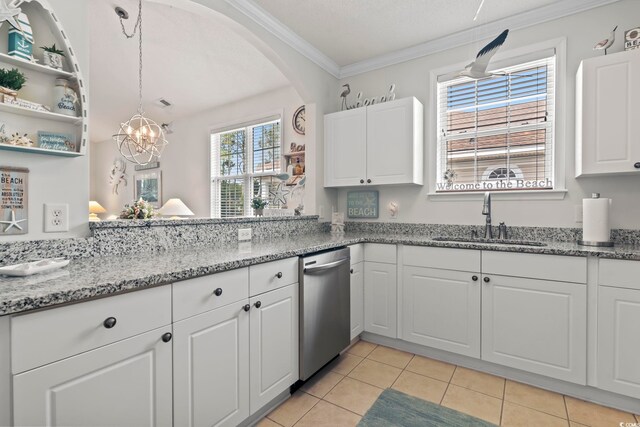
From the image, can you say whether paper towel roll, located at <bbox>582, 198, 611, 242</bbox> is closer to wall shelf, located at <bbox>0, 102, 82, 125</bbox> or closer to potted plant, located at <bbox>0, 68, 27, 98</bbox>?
wall shelf, located at <bbox>0, 102, 82, 125</bbox>

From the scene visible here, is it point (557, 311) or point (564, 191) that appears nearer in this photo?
point (557, 311)

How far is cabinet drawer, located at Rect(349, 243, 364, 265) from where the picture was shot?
239 centimetres

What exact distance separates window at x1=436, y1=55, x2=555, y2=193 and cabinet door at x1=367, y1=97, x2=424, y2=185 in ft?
0.89

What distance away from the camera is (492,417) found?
1.68m

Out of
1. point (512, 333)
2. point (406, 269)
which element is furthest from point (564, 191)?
point (406, 269)

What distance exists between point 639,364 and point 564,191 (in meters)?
1.15

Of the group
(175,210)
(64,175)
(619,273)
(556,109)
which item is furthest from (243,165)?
(619,273)

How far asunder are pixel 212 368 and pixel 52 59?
150cm

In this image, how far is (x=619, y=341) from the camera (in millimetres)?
1697

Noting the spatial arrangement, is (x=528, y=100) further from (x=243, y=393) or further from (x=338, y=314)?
(x=243, y=393)

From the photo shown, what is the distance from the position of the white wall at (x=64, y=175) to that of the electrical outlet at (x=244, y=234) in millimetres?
922

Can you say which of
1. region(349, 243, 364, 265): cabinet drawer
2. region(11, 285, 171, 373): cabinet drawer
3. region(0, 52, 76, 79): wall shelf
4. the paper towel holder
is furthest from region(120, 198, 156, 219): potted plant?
the paper towel holder

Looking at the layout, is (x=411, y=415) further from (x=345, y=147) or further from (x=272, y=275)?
(x=345, y=147)

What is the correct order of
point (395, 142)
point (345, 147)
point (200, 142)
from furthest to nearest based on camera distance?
1. point (200, 142)
2. point (345, 147)
3. point (395, 142)
